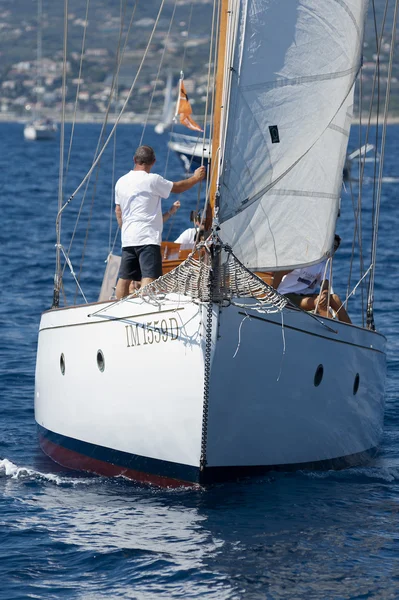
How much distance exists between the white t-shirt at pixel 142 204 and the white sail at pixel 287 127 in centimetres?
103

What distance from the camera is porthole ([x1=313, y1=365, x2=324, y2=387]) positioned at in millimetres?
9656

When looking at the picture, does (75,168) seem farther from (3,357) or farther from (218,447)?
(218,447)

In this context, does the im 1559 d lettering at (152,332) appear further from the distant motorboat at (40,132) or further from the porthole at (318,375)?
the distant motorboat at (40,132)

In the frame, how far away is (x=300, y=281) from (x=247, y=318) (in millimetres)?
1792

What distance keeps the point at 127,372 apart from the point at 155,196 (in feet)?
5.04

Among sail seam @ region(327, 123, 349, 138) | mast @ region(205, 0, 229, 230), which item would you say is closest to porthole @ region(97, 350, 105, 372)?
mast @ region(205, 0, 229, 230)

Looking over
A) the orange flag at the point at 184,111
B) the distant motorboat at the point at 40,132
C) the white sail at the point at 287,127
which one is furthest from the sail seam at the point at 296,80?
the distant motorboat at the point at 40,132

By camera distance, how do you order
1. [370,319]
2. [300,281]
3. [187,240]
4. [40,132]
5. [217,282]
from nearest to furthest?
[217,282]
[300,281]
[370,319]
[187,240]
[40,132]

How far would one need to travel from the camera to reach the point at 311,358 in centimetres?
955

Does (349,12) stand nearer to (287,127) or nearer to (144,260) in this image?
(287,127)

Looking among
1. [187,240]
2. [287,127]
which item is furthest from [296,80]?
[187,240]

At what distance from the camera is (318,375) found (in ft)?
31.8

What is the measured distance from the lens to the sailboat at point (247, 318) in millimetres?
8984

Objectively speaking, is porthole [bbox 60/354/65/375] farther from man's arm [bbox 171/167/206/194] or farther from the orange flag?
the orange flag
